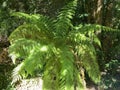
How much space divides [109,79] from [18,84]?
234cm

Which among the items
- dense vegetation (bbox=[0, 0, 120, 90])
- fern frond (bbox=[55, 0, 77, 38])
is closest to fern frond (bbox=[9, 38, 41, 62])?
dense vegetation (bbox=[0, 0, 120, 90])

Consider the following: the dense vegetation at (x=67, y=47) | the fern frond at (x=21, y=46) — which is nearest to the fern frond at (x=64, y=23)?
the dense vegetation at (x=67, y=47)

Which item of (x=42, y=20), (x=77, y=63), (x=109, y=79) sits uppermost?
(x=42, y=20)

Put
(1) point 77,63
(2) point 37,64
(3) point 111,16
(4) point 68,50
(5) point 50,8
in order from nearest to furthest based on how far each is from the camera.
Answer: (2) point 37,64 → (4) point 68,50 → (1) point 77,63 → (3) point 111,16 → (5) point 50,8

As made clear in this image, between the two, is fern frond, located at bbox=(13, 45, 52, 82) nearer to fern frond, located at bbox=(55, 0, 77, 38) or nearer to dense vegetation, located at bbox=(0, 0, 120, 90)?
dense vegetation, located at bbox=(0, 0, 120, 90)

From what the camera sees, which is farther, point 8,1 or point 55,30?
point 8,1

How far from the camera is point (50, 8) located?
775cm

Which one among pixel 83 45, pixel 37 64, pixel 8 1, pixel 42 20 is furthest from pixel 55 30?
pixel 8 1

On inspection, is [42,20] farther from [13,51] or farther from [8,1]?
[8,1]

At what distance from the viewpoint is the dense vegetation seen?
500cm

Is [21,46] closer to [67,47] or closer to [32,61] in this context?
[32,61]

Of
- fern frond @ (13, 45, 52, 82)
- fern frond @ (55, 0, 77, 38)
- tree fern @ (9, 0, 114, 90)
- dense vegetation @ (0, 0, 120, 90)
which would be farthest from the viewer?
fern frond @ (55, 0, 77, 38)

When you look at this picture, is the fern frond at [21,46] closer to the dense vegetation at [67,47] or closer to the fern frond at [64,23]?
the dense vegetation at [67,47]

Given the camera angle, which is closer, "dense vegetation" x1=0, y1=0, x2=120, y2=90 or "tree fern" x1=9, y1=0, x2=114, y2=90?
"tree fern" x1=9, y1=0, x2=114, y2=90
